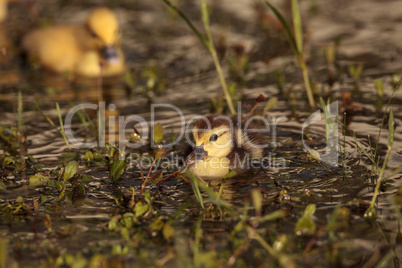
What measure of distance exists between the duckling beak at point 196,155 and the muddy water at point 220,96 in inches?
10.1

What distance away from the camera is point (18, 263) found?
2.83 metres

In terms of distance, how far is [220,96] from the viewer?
199 inches

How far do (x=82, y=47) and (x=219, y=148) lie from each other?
3.29 metres

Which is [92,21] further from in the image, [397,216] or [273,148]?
[397,216]

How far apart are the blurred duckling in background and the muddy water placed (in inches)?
6.6

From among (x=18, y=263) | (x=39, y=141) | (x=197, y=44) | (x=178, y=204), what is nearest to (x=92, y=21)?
(x=197, y=44)

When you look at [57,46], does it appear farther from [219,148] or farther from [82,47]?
[219,148]

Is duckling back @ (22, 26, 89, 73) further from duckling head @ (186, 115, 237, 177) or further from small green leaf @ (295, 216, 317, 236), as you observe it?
small green leaf @ (295, 216, 317, 236)

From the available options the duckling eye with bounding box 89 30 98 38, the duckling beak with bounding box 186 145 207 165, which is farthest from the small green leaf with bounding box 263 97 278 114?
the duckling eye with bounding box 89 30 98 38

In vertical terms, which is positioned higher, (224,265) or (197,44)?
(197,44)

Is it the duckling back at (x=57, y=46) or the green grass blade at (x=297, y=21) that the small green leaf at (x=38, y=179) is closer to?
the green grass blade at (x=297, y=21)

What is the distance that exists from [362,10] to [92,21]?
11.5 ft

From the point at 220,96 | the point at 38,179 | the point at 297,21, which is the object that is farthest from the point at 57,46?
the point at 38,179

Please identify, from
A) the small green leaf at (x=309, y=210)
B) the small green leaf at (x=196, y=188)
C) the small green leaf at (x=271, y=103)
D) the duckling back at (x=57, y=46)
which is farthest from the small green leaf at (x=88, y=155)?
the duckling back at (x=57, y=46)
